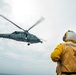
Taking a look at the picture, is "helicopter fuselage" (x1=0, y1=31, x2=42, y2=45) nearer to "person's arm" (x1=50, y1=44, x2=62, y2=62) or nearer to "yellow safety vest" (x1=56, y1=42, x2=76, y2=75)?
"yellow safety vest" (x1=56, y1=42, x2=76, y2=75)

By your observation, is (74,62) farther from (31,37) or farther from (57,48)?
(31,37)

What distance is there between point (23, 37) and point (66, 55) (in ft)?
169

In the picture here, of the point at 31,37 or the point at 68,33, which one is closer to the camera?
the point at 68,33

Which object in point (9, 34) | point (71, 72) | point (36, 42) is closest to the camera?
point (71, 72)

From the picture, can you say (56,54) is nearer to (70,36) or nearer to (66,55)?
(66,55)

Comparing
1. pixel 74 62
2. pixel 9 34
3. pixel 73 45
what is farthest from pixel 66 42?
pixel 9 34

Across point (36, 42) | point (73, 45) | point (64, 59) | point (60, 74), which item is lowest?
point (60, 74)

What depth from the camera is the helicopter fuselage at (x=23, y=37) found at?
Answer: 181 feet

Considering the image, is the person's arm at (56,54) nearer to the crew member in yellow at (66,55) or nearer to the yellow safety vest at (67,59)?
the crew member in yellow at (66,55)

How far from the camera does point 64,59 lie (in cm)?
639

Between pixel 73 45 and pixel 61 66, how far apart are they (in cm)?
73

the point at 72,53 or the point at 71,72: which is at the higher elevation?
the point at 72,53

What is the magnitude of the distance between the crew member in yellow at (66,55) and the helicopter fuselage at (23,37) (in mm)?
48281

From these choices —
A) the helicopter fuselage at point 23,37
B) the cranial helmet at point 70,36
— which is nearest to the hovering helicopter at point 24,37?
the helicopter fuselage at point 23,37
